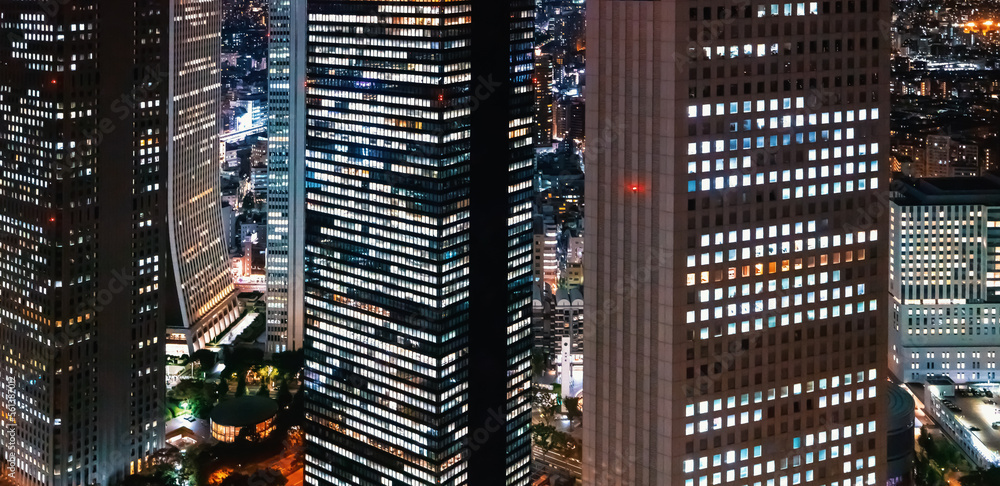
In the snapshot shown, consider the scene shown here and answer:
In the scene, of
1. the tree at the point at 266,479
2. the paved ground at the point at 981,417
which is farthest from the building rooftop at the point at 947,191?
the tree at the point at 266,479

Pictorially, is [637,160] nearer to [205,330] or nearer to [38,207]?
[38,207]

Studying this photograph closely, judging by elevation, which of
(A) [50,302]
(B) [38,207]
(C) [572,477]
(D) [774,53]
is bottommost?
(C) [572,477]

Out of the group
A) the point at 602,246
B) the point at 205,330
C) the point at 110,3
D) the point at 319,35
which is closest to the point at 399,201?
the point at 319,35

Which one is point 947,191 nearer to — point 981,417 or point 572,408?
point 981,417

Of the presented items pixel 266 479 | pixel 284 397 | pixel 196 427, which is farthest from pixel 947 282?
pixel 196 427

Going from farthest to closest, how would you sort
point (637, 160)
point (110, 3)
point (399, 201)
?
point (110, 3), point (399, 201), point (637, 160)

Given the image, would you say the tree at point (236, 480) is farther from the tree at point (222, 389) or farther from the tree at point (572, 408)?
the tree at point (572, 408)
